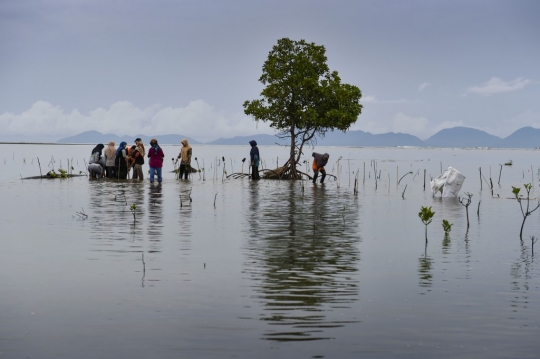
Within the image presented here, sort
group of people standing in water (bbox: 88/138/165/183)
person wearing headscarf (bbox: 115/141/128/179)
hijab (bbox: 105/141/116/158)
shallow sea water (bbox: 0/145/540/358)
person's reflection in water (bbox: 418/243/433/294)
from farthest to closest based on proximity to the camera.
→ person wearing headscarf (bbox: 115/141/128/179)
hijab (bbox: 105/141/116/158)
group of people standing in water (bbox: 88/138/165/183)
person's reflection in water (bbox: 418/243/433/294)
shallow sea water (bbox: 0/145/540/358)

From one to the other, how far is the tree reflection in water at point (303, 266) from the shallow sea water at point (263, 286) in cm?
3

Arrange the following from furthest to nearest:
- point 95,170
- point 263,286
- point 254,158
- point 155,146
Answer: point 254,158, point 95,170, point 155,146, point 263,286

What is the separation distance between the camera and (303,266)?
38.6ft

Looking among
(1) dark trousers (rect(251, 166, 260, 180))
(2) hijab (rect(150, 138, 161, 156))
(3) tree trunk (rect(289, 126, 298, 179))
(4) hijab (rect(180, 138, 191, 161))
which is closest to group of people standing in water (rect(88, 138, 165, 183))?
(2) hijab (rect(150, 138, 161, 156))

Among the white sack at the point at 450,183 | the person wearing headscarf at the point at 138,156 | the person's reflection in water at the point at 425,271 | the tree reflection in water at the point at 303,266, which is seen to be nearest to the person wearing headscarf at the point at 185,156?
the person wearing headscarf at the point at 138,156

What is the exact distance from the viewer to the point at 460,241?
15.4 metres

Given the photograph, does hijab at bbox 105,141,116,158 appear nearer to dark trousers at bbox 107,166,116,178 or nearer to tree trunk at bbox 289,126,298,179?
dark trousers at bbox 107,166,116,178

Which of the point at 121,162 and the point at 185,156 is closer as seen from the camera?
the point at 121,162

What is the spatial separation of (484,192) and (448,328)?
26878mm

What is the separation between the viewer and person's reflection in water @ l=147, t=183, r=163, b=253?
47.6 ft

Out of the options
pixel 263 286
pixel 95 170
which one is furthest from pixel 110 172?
pixel 263 286

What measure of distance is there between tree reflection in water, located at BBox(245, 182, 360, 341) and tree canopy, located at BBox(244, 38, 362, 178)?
1664cm

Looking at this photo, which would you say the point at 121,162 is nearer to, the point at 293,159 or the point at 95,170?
the point at 95,170

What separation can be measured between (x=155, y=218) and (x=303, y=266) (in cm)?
817
